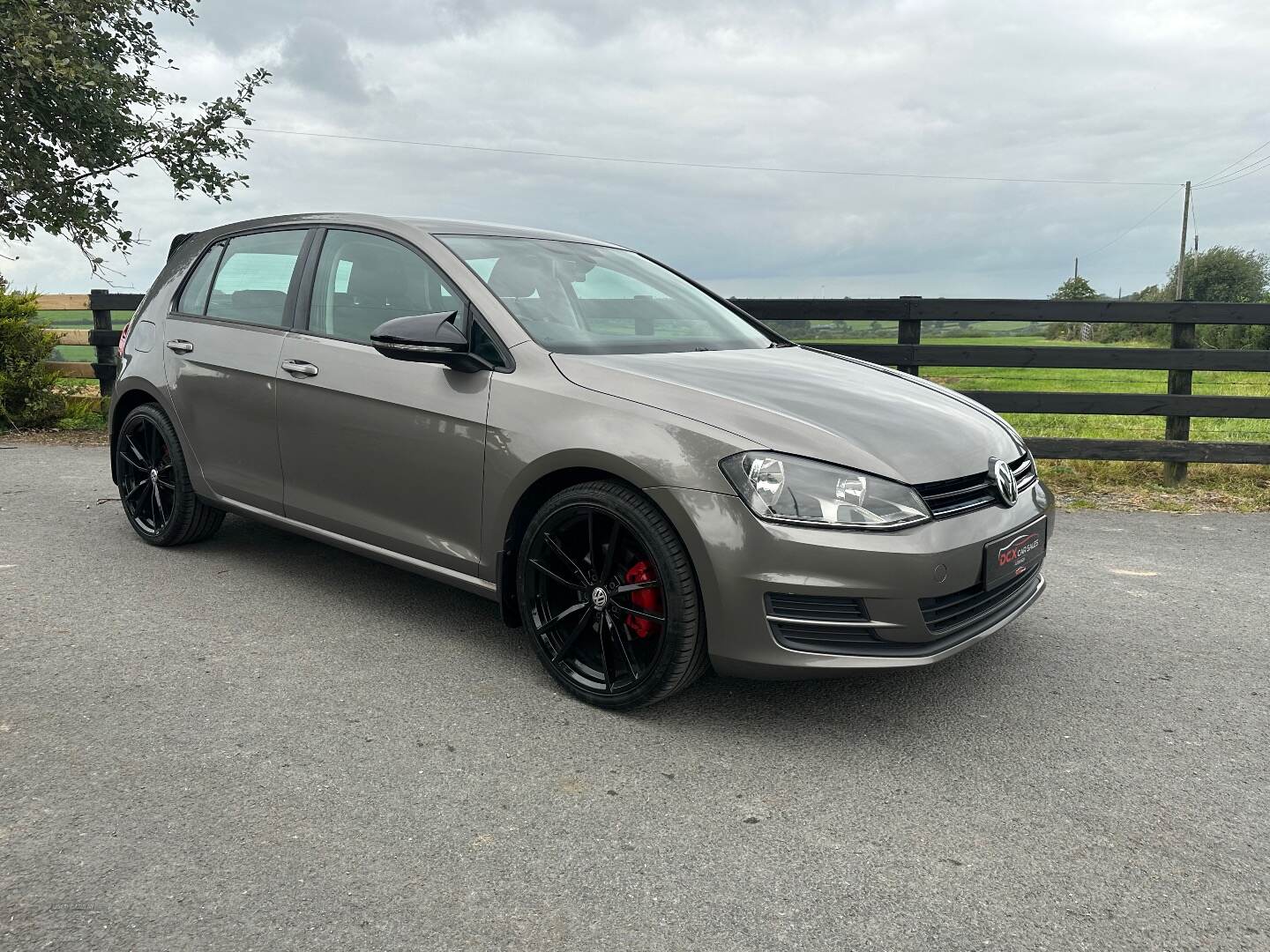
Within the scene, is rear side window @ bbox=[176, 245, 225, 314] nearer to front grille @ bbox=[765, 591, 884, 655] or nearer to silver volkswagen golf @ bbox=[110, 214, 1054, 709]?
silver volkswagen golf @ bbox=[110, 214, 1054, 709]

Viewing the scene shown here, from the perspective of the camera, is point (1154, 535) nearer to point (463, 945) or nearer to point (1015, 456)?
point (1015, 456)

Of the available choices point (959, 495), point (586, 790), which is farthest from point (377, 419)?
point (959, 495)

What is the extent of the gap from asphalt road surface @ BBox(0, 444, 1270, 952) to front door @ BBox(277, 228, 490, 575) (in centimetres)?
49

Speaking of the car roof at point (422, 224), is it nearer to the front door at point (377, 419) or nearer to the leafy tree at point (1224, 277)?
the front door at point (377, 419)

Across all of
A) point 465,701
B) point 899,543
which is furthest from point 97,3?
point 899,543

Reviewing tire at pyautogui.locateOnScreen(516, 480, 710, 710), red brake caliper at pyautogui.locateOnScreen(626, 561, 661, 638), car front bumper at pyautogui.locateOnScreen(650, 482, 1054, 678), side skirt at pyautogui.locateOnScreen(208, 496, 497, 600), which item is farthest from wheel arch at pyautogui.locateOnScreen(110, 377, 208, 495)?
car front bumper at pyautogui.locateOnScreen(650, 482, 1054, 678)

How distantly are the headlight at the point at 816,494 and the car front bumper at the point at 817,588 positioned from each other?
4cm

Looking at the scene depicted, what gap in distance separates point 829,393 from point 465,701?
164 cm

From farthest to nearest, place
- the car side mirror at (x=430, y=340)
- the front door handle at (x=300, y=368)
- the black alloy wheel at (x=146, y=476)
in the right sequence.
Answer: the black alloy wheel at (x=146, y=476), the front door handle at (x=300, y=368), the car side mirror at (x=430, y=340)

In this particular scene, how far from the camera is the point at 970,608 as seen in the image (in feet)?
10.4

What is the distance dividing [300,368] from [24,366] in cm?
744

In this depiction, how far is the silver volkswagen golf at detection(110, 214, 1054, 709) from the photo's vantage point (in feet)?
9.70

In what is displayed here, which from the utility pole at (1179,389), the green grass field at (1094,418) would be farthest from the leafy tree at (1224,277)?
the utility pole at (1179,389)

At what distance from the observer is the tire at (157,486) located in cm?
504
